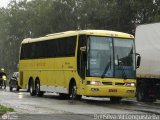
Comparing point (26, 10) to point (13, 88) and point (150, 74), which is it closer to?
point (13, 88)

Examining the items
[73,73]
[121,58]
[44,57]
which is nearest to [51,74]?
[44,57]

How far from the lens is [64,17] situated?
82.1 metres

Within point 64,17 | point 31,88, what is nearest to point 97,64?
point 31,88

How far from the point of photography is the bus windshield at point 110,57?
979 inches

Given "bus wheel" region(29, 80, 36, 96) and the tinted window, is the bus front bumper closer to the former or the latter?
the tinted window

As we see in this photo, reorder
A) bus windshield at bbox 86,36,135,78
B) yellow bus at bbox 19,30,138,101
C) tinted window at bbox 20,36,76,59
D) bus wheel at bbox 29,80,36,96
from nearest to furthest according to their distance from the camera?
yellow bus at bbox 19,30,138,101 < bus windshield at bbox 86,36,135,78 < tinted window at bbox 20,36,76,59 < bus wheel at bbox 29,80,36,96

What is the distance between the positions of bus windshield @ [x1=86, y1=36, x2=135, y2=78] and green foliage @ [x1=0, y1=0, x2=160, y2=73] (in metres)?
29.0

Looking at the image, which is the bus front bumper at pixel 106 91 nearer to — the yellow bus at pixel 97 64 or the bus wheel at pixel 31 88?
the yellow bus at pixel 97 64

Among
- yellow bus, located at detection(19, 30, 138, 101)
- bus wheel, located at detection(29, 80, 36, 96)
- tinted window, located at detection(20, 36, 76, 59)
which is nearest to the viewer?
yellow bus, located at detection(19, 30, 138, 101)

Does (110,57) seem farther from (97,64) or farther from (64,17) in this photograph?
(64,17)

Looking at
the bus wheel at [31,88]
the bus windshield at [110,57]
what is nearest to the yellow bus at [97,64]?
the bus windshield at [110,57]

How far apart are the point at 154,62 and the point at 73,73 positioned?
4122mm

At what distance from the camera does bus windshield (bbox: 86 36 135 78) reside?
24859 millimetres

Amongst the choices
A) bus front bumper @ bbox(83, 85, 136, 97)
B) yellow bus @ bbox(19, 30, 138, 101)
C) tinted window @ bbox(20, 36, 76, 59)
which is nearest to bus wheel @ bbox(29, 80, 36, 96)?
tinted window @ bbox(20, 36, 76, 59)
